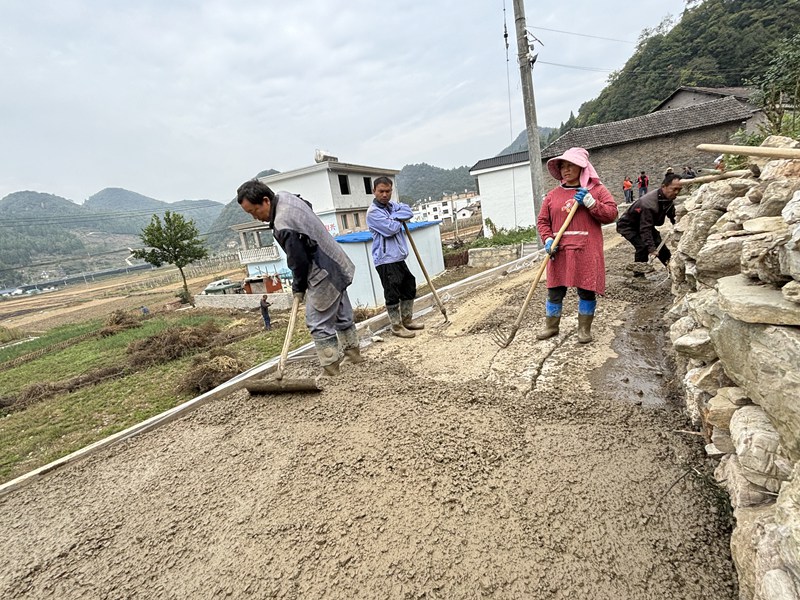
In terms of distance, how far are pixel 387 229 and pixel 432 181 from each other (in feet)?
415

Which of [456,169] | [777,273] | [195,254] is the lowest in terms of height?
[777,273]

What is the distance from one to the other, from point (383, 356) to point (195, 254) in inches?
771

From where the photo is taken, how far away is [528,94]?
28.7ft

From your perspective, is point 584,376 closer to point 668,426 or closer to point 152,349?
point 668,426

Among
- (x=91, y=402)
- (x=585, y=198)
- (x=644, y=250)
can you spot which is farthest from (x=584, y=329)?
(x=91, y=402)

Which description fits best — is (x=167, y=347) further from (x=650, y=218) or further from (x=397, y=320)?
(x=650, y=218)

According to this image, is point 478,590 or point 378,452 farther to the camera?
point 378,452

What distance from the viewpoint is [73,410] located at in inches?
204

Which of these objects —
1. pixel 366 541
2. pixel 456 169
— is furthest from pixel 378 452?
pixel 456 169

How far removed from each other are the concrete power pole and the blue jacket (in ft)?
19.1

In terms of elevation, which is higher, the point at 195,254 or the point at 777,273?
the point at 195,254

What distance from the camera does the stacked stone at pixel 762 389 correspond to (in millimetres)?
963

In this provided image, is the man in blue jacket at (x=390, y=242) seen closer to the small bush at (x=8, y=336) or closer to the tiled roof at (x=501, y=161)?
the tiled roof at (x=501, y=161)

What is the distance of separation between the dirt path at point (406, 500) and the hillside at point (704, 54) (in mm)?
37865
